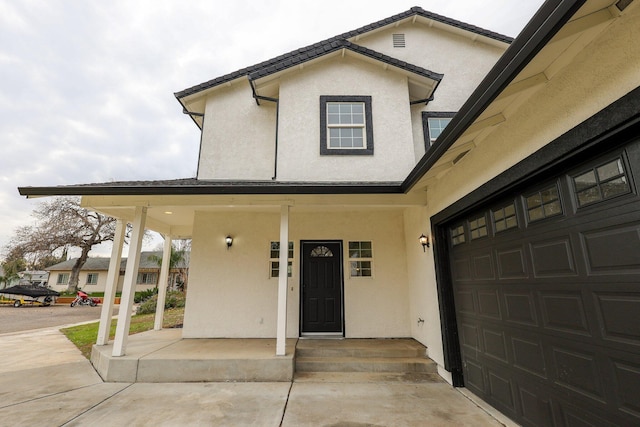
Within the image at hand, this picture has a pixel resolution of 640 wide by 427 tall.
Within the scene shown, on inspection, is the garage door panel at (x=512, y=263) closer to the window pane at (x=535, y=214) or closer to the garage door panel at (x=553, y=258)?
the garage door panel at (x=553, y=258)

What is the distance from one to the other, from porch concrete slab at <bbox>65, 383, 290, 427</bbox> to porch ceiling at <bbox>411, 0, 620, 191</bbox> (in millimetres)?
3942

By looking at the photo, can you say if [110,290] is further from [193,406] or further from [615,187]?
[615,187]

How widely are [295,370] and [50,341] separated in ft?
25.4

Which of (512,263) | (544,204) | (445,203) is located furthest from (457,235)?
(544,204)

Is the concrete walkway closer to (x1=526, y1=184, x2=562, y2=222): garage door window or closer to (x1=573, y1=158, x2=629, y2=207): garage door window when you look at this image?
(x1=526, y1=184, x2=562, y2=222): garage door window

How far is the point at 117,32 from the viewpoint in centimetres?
941

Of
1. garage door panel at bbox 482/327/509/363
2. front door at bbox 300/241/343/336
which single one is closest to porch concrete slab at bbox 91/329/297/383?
front door at bbox 300/241/343/336

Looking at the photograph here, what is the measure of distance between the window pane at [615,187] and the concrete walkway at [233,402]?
278 centimetres

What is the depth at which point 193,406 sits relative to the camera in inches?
145

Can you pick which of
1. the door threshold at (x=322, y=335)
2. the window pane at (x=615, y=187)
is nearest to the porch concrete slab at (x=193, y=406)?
the door threshold at (x=322, y=335)

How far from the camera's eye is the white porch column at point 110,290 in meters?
5.71

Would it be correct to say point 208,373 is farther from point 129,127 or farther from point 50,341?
point 129,127

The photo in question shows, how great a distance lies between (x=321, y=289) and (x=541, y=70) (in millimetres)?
5550

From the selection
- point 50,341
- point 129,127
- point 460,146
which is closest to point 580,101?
point 460,146
